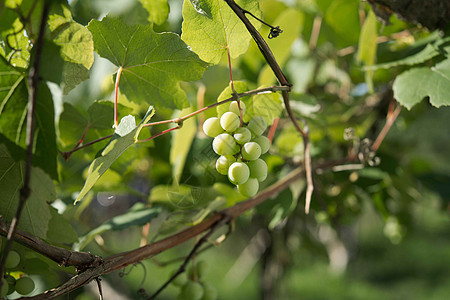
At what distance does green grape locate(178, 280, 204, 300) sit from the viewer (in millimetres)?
509

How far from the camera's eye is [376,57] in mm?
645

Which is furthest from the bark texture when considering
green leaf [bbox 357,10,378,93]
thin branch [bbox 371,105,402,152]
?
thin branch [bbox 371,105,402,152]

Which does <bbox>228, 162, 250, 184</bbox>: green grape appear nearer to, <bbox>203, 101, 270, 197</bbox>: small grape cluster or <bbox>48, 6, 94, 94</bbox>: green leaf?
<bbox>203, 101, 270, 197</bbox>: small grape cluster

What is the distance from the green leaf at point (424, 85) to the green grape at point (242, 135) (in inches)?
10.1

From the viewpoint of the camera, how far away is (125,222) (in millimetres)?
543

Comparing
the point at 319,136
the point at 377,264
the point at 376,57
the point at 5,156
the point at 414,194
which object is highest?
the point at 5,156

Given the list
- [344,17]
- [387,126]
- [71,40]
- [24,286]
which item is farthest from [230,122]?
[344,17]

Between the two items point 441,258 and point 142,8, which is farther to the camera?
point 441,258

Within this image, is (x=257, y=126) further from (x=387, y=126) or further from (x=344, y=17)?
(x=344, y=17)

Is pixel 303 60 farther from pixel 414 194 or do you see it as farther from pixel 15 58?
pixel 15 58

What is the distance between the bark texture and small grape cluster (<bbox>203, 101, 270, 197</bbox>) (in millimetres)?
290

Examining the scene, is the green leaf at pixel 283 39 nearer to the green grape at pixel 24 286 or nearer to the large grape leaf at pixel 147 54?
the large grape leaf at pixel 147 54

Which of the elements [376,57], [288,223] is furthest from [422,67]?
[288,223]

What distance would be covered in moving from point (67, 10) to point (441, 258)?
5.20m
